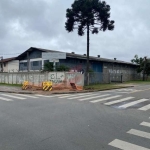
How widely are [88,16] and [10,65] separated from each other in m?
24.2

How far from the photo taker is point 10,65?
145 ft

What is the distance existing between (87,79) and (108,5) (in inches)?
434

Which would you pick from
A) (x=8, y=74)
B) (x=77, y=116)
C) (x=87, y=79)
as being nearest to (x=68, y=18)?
(x=87, y=79)

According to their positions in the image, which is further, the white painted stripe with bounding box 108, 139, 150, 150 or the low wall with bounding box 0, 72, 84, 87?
the low wall with bounding box 0, 72, 84, 87

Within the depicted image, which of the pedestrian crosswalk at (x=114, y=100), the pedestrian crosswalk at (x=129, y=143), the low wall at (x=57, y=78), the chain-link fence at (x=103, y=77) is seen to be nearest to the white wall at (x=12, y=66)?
the low wall at (x=57, y=78)

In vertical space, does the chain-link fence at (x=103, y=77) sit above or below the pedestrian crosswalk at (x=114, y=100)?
above

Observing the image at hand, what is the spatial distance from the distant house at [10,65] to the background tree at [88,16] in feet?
58.8

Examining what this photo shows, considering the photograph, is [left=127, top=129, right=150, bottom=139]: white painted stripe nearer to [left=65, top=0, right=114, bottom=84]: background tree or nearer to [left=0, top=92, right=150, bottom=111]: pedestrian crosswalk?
[left=0, top=92, right=150, bottom=111]: pedestrian crosswalk

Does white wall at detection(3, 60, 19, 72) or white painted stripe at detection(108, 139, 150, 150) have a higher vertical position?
white wall at detection(3, 60, 19, 72)

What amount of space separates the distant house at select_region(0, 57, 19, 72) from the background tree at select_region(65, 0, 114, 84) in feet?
58.8

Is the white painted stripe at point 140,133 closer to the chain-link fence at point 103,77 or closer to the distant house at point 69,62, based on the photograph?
the chain-link fence at point 103,77

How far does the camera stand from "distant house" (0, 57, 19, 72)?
42.1 meters

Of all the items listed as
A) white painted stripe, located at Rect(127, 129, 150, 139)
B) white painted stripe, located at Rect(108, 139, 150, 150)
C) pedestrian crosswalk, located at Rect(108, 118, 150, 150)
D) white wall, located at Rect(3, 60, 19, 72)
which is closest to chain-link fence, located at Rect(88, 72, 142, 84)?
white wall, located at Rect(3, 60, 19, 72)

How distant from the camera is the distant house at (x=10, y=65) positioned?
1656 inches
